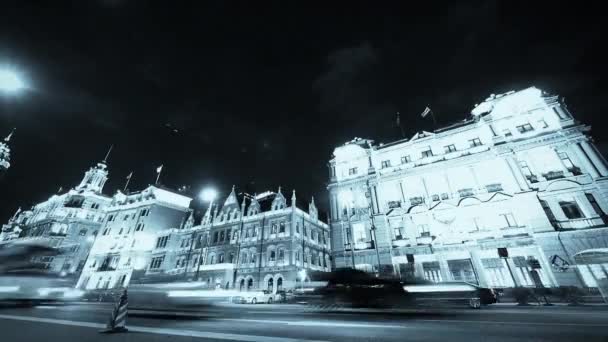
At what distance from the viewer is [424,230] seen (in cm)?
2489

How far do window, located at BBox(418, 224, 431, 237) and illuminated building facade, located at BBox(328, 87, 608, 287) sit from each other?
95 mm

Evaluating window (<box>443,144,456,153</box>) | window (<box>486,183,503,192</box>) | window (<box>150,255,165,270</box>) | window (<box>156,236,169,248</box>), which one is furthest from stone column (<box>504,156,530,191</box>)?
window (<box>156,236,169,248</box>)

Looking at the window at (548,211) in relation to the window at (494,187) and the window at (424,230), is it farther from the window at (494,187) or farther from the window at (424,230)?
the window at (424,230)

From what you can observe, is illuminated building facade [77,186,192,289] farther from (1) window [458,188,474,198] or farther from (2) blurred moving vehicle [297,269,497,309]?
(1) window [458,188,474,198]

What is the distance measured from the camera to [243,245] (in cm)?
3734

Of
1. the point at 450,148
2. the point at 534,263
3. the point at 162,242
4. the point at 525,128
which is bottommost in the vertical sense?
the point at 534,263

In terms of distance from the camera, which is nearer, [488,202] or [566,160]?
[566,160]

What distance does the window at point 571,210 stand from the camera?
66.2ft

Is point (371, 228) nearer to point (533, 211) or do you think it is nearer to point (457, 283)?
point (457, 283)

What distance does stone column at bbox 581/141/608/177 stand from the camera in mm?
20592

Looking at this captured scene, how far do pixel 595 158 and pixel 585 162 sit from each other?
813mm

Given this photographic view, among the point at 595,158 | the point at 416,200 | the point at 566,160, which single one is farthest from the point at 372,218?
the point at 595,158

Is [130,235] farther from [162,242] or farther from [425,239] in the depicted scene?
[425,239]

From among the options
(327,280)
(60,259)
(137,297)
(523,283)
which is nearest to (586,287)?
(523,283)
